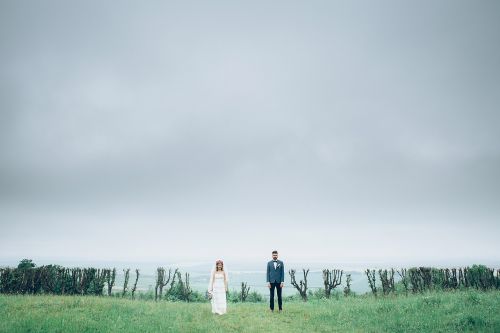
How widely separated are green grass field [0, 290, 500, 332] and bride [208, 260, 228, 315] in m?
0.55

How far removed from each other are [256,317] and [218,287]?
2.18 m

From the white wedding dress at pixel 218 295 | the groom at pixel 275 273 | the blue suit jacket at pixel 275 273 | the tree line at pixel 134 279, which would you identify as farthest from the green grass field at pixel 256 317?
the tree line at pixel 134 279

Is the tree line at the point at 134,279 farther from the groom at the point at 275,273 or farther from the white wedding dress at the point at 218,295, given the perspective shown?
the white wedding dress at the point at 218,295

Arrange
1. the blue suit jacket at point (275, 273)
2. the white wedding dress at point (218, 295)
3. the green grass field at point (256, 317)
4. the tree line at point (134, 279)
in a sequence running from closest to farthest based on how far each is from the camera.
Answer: the green grass field at point (256, 317) → the white wedding dress at point (218, 295) → the blue suit jacket at point (275, 273) → the tree line at point (134, 279)

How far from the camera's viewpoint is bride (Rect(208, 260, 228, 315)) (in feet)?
50.1

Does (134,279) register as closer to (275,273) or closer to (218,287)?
(218,287)

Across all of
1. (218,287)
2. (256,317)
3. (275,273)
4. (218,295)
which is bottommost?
(256,317)

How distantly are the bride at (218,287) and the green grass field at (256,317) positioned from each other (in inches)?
21.5

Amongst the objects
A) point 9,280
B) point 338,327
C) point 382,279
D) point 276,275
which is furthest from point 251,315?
point 9,280

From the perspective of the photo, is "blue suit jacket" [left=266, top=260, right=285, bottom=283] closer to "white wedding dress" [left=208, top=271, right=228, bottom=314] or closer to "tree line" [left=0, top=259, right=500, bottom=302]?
"white wedding dress" [left=208, top=271, right=228, bottom=314]

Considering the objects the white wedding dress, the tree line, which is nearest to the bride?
the white wedding dress

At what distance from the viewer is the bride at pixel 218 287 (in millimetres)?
15266

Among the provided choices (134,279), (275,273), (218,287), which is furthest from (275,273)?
(134,279)

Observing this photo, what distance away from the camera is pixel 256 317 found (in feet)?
47.1
